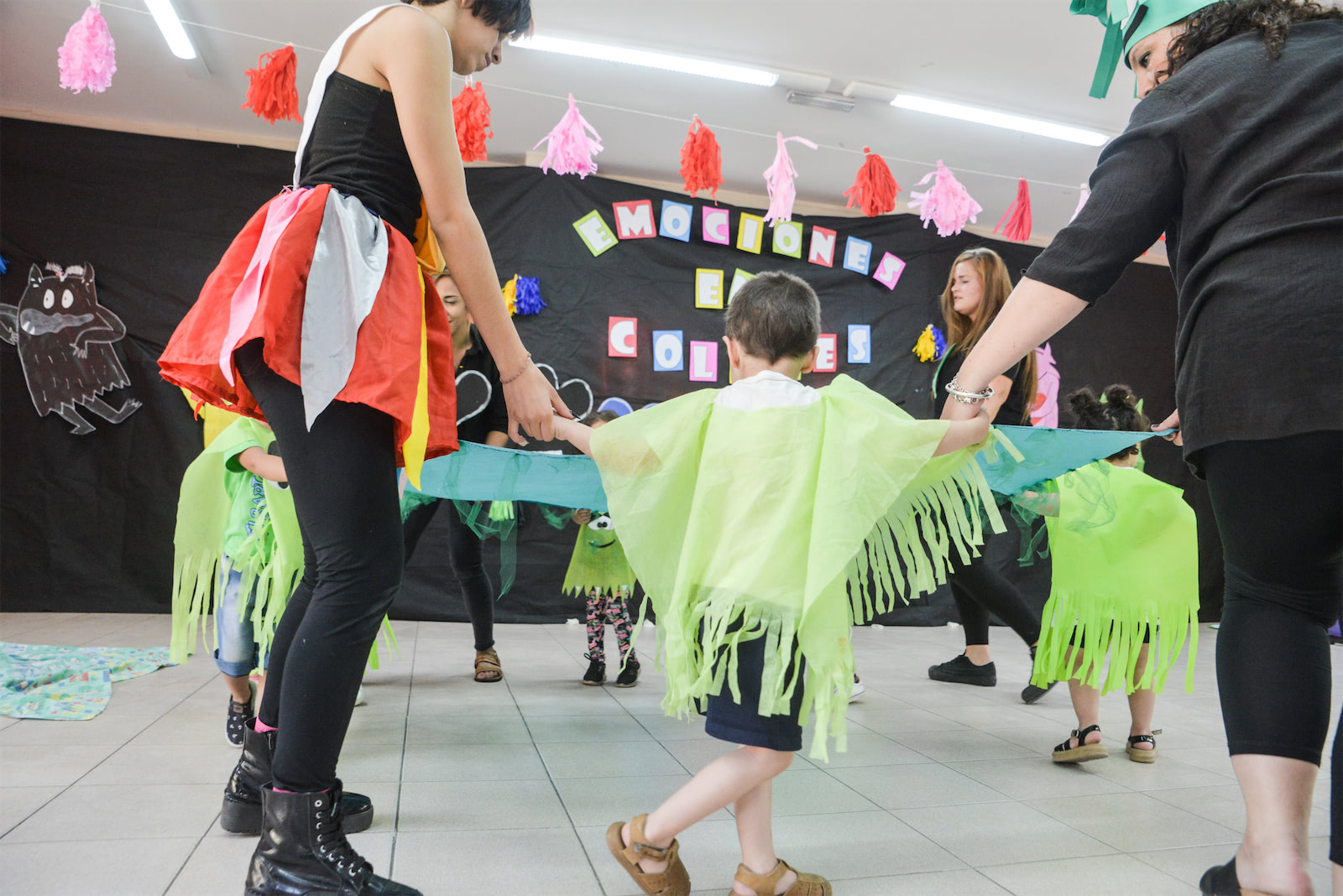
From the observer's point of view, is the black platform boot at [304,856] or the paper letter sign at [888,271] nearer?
the black platform boot at [304,856]

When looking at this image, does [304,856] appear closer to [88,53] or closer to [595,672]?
[595,672]

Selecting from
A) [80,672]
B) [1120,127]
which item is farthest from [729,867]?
[1120,127]

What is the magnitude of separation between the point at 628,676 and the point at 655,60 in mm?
2494

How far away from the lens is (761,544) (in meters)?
1.19

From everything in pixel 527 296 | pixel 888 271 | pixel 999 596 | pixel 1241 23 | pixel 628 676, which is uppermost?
pixel 888 271

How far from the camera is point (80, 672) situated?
251 cm

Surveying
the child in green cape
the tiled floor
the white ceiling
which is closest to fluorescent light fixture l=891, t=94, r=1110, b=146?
the white ceiling

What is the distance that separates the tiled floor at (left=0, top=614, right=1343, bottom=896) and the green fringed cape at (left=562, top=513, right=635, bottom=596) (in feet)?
1.16

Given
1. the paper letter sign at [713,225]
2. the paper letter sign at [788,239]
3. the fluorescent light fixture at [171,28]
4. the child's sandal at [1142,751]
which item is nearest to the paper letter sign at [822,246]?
the paper letter sign at [788,239]

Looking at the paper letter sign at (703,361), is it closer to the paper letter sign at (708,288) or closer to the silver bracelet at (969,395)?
the paper letter sign at (708,288)

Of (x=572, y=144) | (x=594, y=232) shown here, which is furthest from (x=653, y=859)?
(x=594, y=232)

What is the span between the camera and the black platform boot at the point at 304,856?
3.49ft

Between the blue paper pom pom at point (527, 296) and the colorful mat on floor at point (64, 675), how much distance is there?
Answer: 2186 millimetres

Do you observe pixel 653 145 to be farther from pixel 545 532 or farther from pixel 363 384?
pixel 363 384
